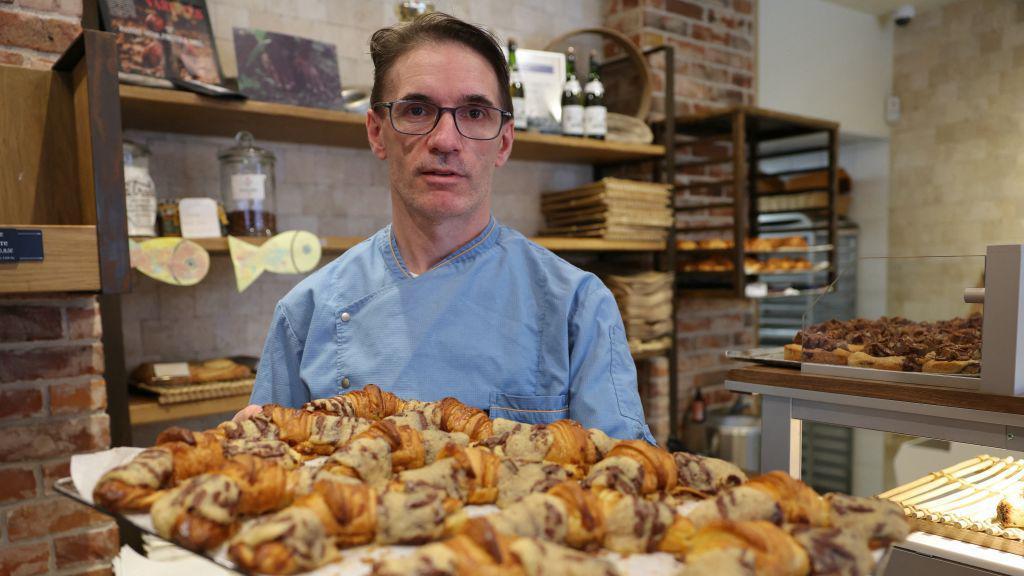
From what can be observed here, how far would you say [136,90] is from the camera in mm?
2076

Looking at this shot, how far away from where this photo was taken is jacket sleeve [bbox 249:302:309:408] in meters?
1.63

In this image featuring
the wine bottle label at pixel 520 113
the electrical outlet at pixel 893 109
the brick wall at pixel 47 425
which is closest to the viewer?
the brick wall at pixel 47 425

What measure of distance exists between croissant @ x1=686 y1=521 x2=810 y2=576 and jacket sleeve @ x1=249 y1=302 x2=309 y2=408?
1.13 metres

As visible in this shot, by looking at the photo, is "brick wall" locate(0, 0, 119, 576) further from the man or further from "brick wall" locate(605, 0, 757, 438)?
"brick wall" locate(605, 0, 757, 438)

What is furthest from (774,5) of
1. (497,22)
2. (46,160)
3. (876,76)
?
(46,160)

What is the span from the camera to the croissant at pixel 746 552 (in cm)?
64

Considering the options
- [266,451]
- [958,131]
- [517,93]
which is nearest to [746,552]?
[266,451]

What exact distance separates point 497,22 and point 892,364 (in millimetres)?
2403

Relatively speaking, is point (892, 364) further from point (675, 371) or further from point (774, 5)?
point (774, 5)

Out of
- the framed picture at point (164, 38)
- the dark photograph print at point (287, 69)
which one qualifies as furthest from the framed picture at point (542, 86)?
the framed picture at point (164, 38)

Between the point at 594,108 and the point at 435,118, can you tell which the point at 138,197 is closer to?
the point at 435,118

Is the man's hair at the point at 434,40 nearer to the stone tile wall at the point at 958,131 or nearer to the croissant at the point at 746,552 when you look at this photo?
the croissant at the point at 746,552

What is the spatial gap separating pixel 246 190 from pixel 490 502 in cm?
183

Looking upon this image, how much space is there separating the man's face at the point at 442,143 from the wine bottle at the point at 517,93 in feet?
4.92
